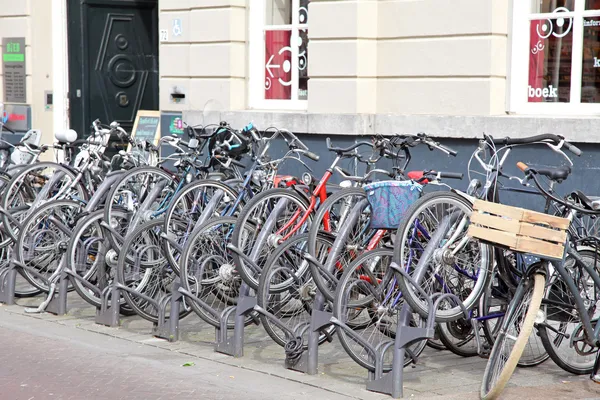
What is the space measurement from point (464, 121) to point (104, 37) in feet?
18.9

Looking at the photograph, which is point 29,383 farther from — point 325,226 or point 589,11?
point 589,11

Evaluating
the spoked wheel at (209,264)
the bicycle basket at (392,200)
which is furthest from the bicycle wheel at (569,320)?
the spoked wheel at (209,264)

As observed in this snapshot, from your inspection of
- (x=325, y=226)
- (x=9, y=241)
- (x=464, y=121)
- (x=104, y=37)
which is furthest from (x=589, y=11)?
(x=104, y=37)

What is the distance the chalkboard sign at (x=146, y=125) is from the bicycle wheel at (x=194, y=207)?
458 centimetres

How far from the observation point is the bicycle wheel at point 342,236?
241 inches

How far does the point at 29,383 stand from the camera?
587 centimetres

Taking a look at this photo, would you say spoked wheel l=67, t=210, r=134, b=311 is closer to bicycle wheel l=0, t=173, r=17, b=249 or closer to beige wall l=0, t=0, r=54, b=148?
bicycle wheel l=0, t=173, r=17, b=249

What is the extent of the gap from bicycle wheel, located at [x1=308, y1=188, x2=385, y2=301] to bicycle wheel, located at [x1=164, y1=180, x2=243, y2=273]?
3.38 feet

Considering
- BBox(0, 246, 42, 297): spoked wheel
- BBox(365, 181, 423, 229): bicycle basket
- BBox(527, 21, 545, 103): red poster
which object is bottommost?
BBox(0, 246, 42, 297): spoked wheel

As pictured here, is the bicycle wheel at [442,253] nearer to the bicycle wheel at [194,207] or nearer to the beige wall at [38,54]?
the bicycle wheel at [194,207]

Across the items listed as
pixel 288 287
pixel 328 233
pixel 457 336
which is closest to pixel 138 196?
Result: pixel 288 287

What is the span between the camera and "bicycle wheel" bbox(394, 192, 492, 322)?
5.73 meters

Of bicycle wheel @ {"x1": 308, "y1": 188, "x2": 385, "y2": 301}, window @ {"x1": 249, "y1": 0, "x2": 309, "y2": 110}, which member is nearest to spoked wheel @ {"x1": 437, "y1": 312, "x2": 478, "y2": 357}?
bicycle wheel @ {"x1": 308, "y1": 188, "x2": 385, "y2": 301}

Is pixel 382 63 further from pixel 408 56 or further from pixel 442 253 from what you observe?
pixel 442 253
